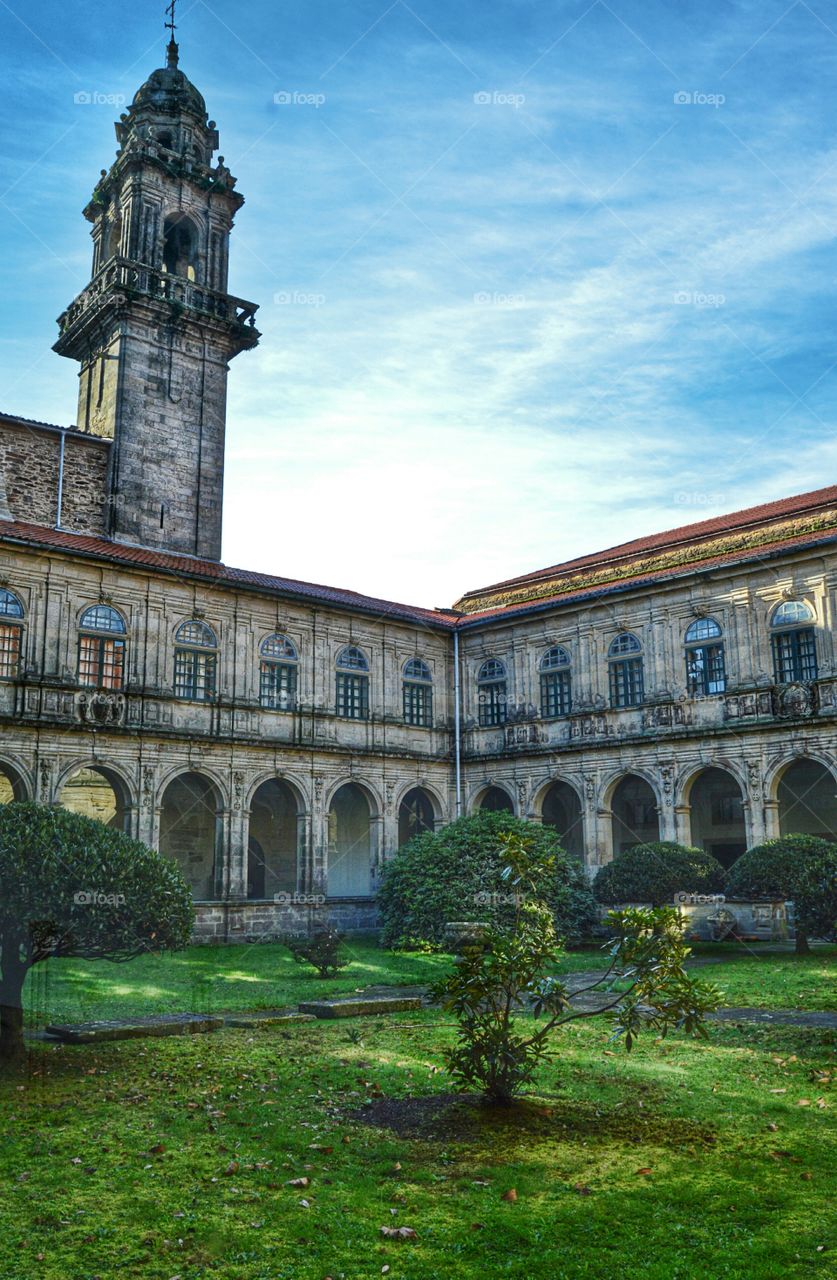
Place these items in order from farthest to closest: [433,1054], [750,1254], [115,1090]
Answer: [433,1054] → [115,1090] → [750,1254]

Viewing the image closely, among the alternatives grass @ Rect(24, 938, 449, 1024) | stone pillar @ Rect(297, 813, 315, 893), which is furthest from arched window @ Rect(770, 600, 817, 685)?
stone pillar @ Rect(297, 813, 315, 893)

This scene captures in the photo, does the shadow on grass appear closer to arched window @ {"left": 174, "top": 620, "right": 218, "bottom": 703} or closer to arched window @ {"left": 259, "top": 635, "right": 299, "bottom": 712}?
arched window @ {"left": 174, "top": 620, "right": 218, "bottom": 703}

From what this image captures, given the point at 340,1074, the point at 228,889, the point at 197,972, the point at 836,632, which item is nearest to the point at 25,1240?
the point at 340,1074

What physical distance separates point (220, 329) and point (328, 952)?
2075 cm

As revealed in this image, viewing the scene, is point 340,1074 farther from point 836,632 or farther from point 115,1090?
point 836,632

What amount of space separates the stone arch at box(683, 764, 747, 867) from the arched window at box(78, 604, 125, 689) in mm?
15200

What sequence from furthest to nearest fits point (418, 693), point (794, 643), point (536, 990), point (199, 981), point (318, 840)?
1. point (418, 693)
2. point (318, 840)
3. point (794, 643)
4. point (199, 981)
5. point (536, 990)

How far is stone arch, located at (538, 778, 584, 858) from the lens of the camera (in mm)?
30812

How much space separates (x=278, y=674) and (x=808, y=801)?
1375cm

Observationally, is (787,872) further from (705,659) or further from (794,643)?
(705,659)

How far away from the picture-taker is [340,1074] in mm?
9062

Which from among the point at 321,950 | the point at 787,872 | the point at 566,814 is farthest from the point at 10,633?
the point at 566,814

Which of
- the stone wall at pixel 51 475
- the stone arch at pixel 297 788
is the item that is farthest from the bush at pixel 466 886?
the stone wall at pixel 51 475

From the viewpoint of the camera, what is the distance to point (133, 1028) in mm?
10797
